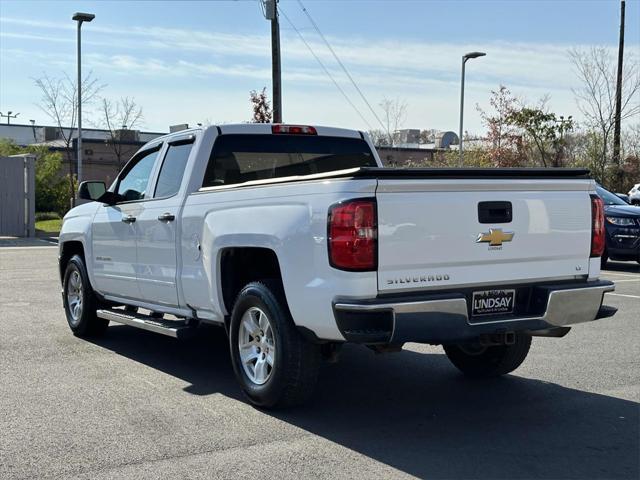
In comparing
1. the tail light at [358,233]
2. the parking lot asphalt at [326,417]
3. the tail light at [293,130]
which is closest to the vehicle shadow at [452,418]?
the parking lot asphalt at [326,417]

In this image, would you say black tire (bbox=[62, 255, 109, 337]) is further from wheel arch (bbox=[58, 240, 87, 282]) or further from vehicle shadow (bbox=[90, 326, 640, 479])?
vehicle shadow (bbox=[90, 326, 640, 479])

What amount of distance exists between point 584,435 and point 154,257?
12.4 feet

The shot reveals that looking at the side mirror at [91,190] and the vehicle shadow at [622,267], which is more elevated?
the side mirror at [91,190]

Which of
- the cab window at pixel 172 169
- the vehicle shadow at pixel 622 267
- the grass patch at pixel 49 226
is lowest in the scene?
the vehicle shadow at pixel 622 267

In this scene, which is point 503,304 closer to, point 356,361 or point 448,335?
point 448,335

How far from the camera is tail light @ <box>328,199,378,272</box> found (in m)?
4.57

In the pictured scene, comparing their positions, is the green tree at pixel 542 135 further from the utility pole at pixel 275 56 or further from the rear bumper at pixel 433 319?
the rear bumper at pixel 433 319

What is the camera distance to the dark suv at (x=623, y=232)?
613 inches

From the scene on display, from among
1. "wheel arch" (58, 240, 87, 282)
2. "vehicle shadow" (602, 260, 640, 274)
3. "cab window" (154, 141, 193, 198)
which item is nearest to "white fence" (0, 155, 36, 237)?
"wheel arch" (58, 240, 87, 282)

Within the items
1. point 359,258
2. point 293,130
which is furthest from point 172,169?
point 359,258

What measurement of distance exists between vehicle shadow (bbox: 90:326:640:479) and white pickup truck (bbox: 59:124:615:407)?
38cm

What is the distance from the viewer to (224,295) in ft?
19.2

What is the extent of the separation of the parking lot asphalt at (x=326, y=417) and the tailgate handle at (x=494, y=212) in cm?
140

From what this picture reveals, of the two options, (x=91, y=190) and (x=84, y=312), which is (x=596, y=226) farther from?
(x=84, y=312)
